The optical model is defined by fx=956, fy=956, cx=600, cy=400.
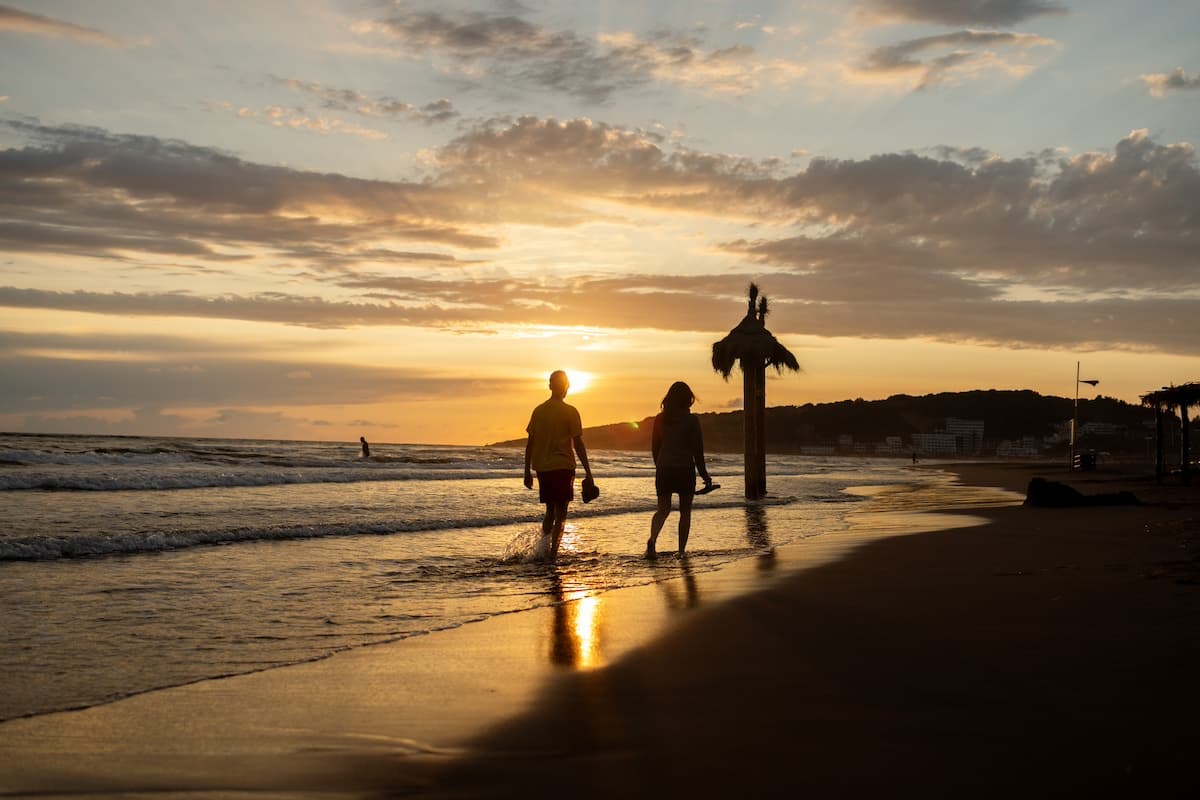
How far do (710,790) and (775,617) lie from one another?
11.5 feet

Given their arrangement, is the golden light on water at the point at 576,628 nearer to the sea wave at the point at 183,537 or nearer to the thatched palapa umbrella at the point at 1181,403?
the sea wave at the point at 183,537

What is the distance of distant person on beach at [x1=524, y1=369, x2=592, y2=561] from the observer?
34.5 ft

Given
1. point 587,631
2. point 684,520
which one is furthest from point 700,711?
point 684,520

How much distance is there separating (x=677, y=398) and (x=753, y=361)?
11242mm

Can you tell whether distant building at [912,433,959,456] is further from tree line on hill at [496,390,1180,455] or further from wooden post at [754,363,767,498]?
wooden post at [754,363,767,498]

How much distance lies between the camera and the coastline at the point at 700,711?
3.21 m

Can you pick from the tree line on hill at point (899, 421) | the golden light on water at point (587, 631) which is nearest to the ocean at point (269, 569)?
the golden light on water at point (587, 631)

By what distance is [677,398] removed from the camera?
35.9ft

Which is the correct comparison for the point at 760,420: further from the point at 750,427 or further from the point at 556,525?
the point at 556,525

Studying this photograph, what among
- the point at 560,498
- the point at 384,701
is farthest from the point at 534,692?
the point at 560,498

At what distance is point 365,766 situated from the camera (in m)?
3.38

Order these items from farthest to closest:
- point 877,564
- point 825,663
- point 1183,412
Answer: point 1183,412, point 877,564, point 825,663

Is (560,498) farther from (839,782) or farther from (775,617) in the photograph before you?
(839,782)

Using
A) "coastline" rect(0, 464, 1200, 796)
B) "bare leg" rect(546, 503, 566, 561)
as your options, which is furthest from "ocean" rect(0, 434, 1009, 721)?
"coastline" rect(0, 464, 1200, 796)
